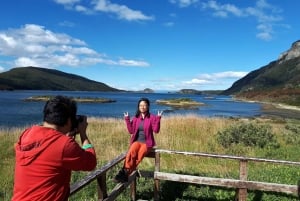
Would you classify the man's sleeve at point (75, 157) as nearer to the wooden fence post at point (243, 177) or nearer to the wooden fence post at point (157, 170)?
the wooden fence post at point (243, 177)

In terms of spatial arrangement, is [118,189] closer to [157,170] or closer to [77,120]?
[157,170]

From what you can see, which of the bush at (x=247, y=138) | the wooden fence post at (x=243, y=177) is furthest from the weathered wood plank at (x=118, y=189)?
the bush at (x=247, y=138)

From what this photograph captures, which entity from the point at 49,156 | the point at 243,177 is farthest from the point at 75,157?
the point at 243,177

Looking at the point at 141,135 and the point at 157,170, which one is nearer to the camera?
the point at 157,170

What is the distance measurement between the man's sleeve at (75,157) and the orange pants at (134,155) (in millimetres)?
3602

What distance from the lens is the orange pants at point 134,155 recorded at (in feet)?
21.9

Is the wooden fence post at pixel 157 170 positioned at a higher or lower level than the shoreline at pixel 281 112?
higher

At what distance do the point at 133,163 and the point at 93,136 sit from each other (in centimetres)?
1009

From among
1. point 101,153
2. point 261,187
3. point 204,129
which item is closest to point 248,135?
point 204,129

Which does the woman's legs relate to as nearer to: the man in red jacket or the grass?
the grass

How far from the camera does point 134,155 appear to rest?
266 inches

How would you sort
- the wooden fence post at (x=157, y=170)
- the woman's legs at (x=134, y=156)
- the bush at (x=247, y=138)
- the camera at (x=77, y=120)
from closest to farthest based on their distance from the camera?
the camera at (x=77, y=120)
the woman's legs at (x=134, y=156)
the wooden fence post at (x=157, y=170)
the bush at (x=247, y=138)

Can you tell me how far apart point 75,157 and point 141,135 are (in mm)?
4149

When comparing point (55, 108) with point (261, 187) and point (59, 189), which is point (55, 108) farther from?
point (261, 187)
